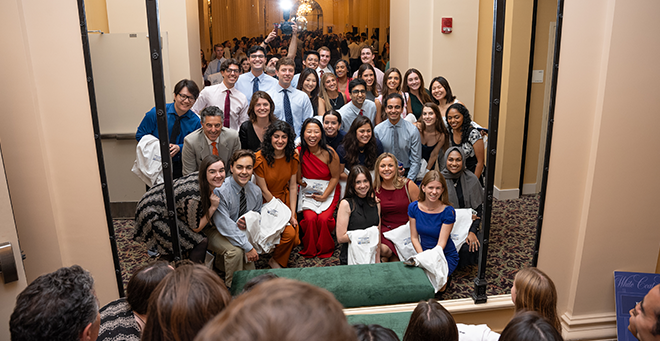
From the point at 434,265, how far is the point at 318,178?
1349mm

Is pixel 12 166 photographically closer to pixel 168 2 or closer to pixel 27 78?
pixel 27 78

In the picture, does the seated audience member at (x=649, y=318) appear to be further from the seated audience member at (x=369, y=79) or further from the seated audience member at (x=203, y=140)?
the seated audience member at (x=369, y=79)

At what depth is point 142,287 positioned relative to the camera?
176cm

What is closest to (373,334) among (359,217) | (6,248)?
Result: (6,248)

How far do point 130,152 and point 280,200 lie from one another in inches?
54.8

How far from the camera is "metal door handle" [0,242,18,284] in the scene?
2.10 meters

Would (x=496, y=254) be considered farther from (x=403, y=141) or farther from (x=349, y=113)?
(x=349, y=113)

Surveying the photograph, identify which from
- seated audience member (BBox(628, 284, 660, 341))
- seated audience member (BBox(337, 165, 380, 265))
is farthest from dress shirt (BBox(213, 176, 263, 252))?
seated audience member (BBox(628, 284, 660, 341))

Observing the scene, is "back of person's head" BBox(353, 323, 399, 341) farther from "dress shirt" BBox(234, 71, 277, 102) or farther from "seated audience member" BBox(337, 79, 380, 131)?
"dress shirt" BBox(234, 71, 277, 102)

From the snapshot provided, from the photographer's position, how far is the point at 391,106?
160 inches

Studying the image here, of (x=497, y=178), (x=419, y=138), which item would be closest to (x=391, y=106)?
(x=419, y=138)

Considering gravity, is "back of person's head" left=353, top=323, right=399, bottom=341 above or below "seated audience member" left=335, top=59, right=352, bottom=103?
below

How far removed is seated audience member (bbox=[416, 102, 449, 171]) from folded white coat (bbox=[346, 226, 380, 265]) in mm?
1084

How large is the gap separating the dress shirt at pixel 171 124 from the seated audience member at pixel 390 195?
1592 millimetres
